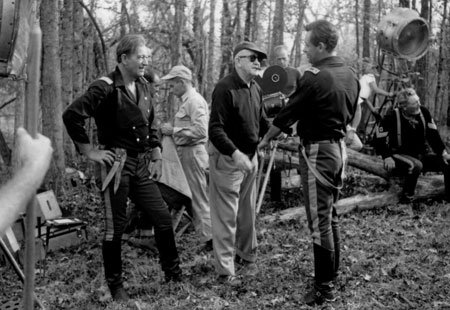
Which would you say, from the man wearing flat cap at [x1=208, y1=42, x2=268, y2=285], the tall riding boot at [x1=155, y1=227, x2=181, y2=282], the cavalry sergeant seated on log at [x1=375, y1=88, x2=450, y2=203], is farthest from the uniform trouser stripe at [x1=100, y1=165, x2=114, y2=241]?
the cavalry sergeant seated on log at [x1=375, y1=88, x2=450, y2=203]

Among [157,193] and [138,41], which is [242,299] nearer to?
[157,193]

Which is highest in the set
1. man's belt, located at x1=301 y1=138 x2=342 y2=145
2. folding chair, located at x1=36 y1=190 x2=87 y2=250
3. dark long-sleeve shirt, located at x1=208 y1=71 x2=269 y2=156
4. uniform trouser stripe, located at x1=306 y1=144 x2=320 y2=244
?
dark long-sleeve shirt, located at x1=208 y1=71 x2=269 y2=156

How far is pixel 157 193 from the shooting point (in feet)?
15.8

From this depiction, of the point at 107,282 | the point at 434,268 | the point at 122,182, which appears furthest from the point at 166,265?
the point at 434,268

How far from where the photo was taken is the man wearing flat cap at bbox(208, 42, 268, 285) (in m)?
4.76

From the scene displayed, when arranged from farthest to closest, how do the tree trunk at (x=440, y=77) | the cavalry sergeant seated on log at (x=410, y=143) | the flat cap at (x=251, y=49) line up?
the tree trunk at (x=440, y=77) → the cavalry sergeant seated on log at (x=410, y=143) → the flat cap at (x=251, y=49)

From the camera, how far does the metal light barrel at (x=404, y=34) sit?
10.1 m

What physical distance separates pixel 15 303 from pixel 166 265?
1318mm

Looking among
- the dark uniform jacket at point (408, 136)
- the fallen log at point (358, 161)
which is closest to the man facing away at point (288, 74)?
the fallen log at point (358, 161)

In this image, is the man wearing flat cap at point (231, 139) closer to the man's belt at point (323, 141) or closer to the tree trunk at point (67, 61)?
the man's belt at point (323, 141)

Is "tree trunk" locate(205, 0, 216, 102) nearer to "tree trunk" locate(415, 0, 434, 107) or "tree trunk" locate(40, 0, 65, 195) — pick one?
"tree trunk" locate(415, 0, 434, 107)

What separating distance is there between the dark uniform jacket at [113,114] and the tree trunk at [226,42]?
10683mm

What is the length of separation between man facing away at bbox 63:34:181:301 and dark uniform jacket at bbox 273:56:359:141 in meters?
1.19

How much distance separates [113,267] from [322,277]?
1680 mm
